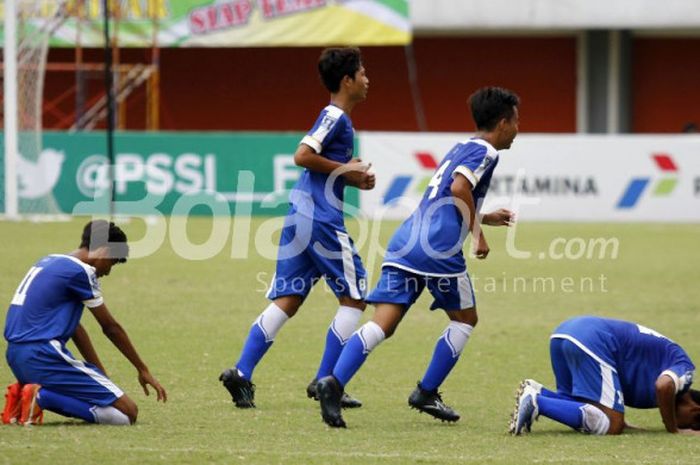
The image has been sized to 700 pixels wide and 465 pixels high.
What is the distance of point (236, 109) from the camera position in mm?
35094

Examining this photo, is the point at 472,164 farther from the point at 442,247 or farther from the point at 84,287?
the point at 84,287

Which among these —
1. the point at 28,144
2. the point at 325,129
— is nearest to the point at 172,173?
the point at 28,144

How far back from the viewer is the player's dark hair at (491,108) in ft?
27.2

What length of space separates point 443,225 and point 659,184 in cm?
1615

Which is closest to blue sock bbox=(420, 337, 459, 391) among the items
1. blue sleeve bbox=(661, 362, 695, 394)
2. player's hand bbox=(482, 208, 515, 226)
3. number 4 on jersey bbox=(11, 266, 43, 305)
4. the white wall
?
player's hand bbox=(482, 208, 515, 226)

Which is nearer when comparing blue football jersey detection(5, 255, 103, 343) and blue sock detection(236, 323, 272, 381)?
blue football jersey detection(5, 255, 103, 343)

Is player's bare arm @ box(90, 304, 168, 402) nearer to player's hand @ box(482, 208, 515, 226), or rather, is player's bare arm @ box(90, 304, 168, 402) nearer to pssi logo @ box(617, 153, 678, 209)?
player's hand @ box(482, 208, 515, 226)

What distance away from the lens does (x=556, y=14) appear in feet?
104

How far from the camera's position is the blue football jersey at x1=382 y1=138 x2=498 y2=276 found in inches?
322

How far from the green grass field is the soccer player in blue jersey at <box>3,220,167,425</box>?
0.55 ft

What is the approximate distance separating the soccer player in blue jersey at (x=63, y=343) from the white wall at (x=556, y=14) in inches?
964

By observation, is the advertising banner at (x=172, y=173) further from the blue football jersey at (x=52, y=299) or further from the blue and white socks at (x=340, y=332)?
the blue football jersey at (x=52, y=299)

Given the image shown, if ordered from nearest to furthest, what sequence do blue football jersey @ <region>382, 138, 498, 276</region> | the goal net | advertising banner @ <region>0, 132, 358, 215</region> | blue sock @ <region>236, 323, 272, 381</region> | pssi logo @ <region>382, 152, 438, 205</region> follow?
blue football jersey @ <region>382, 138, 498, 276</region> → blue sock @ <region>236, 323, 272, 381</region> → the goal net → pssi logo @ <region>382, 152, 438, 205</region> → advertising banner @ <region>0, 132, 358, 215</region>

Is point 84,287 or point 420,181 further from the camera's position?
point 420,181
